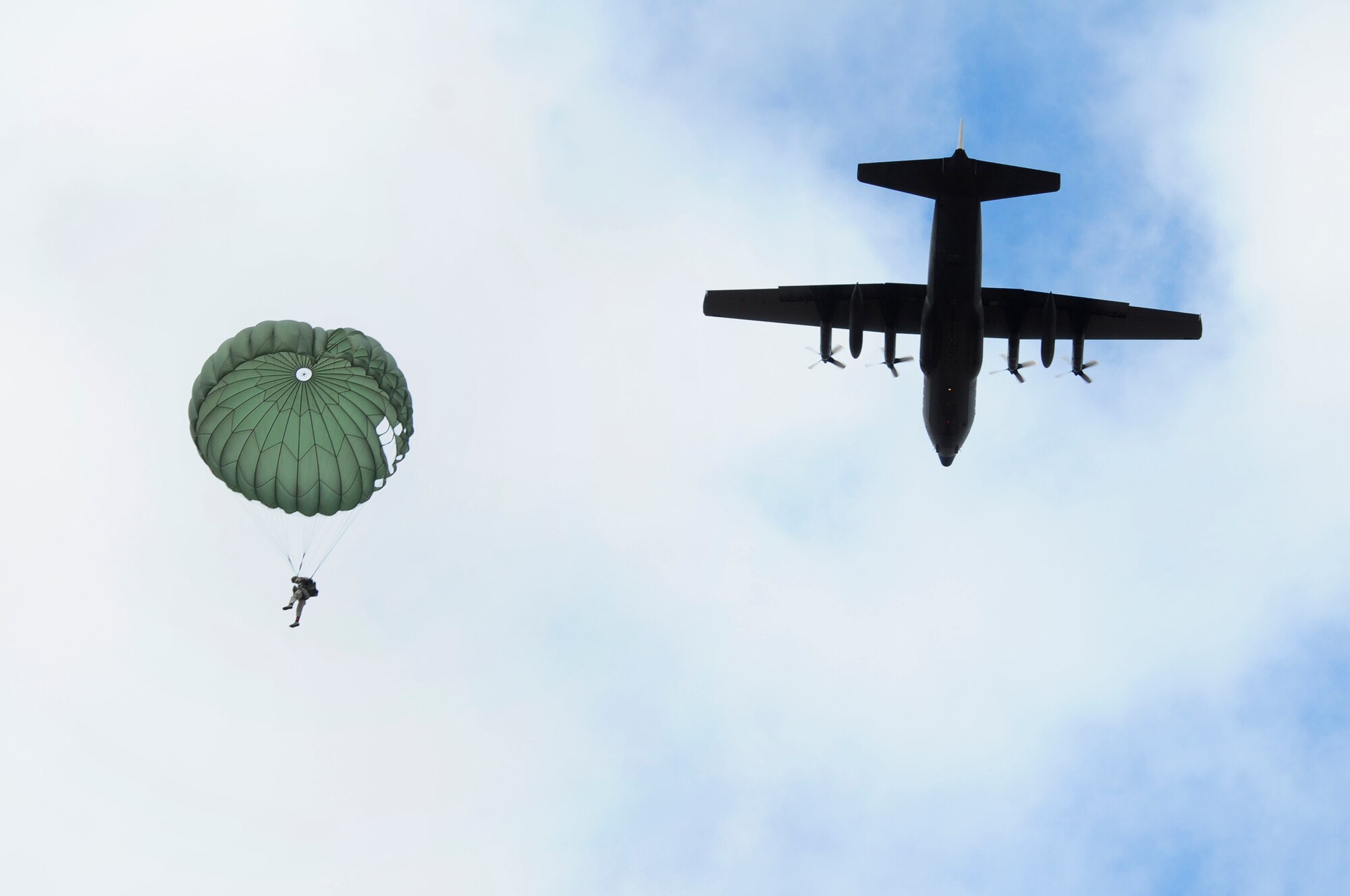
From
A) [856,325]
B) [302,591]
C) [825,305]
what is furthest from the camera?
[825,305]

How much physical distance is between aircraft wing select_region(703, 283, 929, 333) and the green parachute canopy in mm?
16801

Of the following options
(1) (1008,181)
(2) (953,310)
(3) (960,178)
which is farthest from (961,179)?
(2) (953,310)

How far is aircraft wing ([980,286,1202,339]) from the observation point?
4144cm

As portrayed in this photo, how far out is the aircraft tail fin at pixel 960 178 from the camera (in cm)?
3353

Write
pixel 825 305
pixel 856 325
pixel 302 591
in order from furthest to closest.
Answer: pixel 825 305, pixel 856 325, pixel 302 591

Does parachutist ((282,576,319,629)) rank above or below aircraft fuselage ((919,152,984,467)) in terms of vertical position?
below

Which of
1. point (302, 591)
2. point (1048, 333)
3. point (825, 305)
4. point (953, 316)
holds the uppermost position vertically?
point (825, 305)

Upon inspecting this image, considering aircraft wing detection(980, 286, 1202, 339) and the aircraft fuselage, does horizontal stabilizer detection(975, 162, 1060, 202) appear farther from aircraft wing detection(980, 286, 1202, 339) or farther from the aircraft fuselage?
aircraft wing detection(980, 286, 1202, 339)

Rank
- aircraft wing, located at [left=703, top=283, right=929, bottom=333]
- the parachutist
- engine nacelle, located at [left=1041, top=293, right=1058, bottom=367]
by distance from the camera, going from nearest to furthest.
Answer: the parachutist
engine nacelle, located at [left=1041, top=293, right=1058, bottom=367]
aircraft wing, located at [left=703, top=283, right=929, bottom=333]

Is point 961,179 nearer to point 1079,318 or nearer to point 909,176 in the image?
point 909,176

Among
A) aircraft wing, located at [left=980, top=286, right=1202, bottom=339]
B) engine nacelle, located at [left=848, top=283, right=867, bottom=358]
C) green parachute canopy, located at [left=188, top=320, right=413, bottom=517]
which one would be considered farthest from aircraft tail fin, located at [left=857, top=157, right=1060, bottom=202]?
green parachute canopy, located at [left=188, top=320, right=413, bottom=517]

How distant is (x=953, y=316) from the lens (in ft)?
114

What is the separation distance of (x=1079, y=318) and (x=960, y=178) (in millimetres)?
10656

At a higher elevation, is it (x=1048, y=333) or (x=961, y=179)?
(x=961, y=179)
